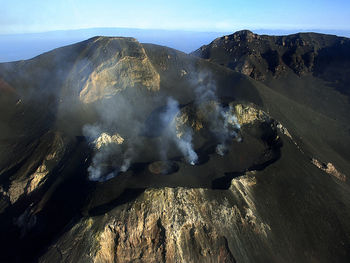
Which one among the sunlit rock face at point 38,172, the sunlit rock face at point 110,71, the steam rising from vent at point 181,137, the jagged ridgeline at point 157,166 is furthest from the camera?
the sunlit rock face at point 110,71

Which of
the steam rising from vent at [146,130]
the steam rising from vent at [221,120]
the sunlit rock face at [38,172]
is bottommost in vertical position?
the sunlit rock face at [38,172]

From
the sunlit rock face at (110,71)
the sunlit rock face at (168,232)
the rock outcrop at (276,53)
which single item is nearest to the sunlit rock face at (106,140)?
the sunlit rock face at (168,232)

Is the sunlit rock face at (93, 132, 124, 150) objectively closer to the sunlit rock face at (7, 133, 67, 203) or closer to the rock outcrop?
the sunlit rock face at (7, 133, 67, 203)

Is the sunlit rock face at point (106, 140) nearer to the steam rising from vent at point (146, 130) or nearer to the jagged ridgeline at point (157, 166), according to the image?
the steam rising from vent at point (146, 130)

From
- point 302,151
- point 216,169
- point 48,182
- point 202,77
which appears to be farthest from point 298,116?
point 48,182

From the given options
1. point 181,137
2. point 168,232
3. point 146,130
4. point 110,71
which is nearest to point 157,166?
point 181,137

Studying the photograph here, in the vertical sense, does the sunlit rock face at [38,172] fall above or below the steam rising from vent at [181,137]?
below
